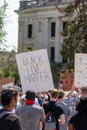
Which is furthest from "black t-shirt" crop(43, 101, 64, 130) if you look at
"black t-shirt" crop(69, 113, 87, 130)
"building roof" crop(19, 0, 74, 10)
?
"building roof" crop(19, 0, 74, 10)

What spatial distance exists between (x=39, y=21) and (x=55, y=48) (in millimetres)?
4223

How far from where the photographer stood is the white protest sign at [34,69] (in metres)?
12.1

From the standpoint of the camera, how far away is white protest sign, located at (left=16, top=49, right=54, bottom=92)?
1214 centimetres

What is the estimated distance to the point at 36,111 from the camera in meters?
8.61

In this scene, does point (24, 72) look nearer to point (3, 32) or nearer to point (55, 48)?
point (3, 32)

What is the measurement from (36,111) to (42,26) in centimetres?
6212

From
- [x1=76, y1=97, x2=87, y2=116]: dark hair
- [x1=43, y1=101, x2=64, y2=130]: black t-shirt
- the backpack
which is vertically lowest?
the backpack

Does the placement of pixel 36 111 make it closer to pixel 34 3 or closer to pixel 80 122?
pixel 80 122

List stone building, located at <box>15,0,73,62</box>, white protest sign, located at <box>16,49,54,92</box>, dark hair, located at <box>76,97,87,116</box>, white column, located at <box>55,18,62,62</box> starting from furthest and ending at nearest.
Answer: stone building, located at <box>15,0,73,62</box> → white column, located at <box>55,18,62,62</box> → white protest sign, located at <box>16,49,54,92</box> → dark hair, located at <box>76,97,87,116</box>

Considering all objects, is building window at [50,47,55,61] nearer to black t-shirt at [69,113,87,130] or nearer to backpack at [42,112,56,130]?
backpack at [42,112,56,130]

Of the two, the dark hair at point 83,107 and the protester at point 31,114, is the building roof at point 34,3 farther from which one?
the dark hair at point 83,107

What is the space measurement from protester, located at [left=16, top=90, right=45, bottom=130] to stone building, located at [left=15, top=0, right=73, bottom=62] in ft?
191

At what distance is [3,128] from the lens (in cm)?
611

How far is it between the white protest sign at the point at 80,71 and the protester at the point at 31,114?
504 cm
